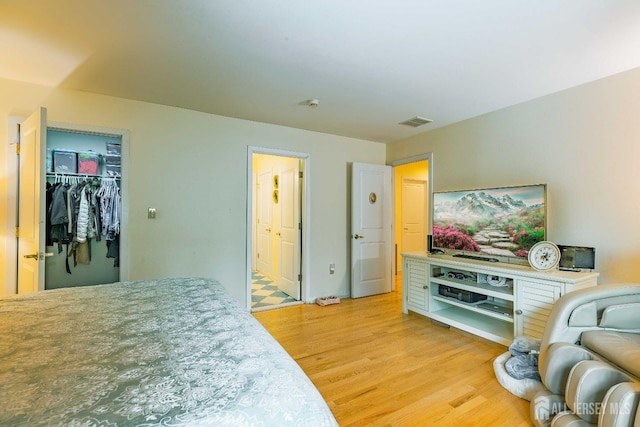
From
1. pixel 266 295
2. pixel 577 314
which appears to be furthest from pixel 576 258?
pixel 266 295

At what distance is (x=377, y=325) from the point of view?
3.20 m

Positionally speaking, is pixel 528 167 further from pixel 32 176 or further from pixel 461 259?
pixel 32 176

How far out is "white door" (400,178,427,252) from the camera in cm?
599

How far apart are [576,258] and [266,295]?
11.8 ft

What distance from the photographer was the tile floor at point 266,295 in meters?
4.02

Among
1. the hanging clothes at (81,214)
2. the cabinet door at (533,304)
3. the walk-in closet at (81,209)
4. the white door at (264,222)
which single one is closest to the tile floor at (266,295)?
the white door at (264,222)

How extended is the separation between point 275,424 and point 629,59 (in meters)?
3.25

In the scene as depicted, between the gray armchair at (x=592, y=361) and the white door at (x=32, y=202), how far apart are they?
3431mm

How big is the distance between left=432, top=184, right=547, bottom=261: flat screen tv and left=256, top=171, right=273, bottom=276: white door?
9.44 feet

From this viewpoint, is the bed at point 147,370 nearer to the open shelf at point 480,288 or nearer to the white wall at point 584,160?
the open shelf at point 480,288

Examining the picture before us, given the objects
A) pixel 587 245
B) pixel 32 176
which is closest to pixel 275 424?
pixel 32 176

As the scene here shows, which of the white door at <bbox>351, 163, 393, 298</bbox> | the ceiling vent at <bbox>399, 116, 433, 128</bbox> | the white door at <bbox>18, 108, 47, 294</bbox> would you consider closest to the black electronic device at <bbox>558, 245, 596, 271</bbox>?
the ceiling vent at <bbox>399, 116, 433, 128</bbox>

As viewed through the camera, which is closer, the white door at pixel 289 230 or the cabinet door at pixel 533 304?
the cabinet door at pixel 533 304

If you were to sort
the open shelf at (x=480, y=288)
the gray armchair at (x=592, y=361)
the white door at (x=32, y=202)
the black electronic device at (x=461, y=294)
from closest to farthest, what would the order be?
the gray armchair at (x=592, y=361)
the white door at (x=32, y=202)
the open shelf at (x=480, y=288)
the black electronic device at (x=461, y=294)
